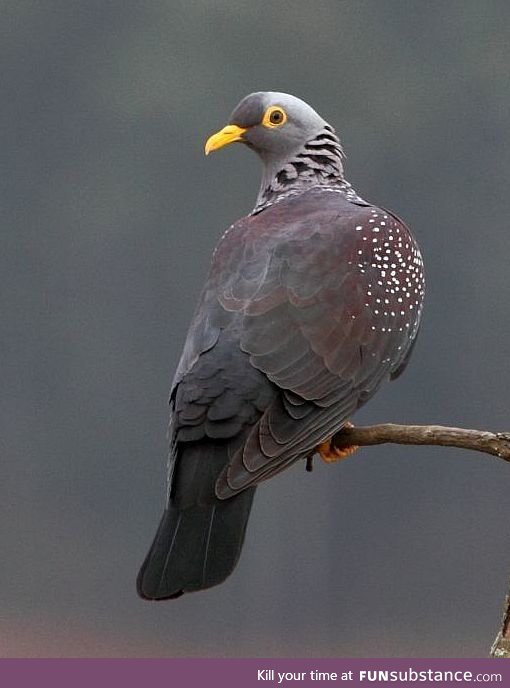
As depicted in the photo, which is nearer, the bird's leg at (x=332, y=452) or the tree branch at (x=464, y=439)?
the tree branch at (x=464, y=439)

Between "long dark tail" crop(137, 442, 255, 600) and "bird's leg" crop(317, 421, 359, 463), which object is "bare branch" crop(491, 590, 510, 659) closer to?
"long dark tail" crop(137, 442, 255, 600)

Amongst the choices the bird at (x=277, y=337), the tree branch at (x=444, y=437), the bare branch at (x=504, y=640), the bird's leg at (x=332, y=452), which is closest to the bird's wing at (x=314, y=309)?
the bird at (x=277, y=337)

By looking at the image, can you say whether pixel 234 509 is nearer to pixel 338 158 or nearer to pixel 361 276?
pixel 361 276

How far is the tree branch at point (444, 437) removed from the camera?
335cm

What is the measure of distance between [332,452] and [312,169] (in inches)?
39.6

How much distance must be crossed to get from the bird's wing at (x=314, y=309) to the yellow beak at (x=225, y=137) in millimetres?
326

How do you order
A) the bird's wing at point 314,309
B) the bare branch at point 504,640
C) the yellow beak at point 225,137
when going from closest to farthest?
1. the bare branch at point 504,640
2. the bird's wing at point 314,309
3. the yellow beak at point 225,137

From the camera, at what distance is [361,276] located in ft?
12.7

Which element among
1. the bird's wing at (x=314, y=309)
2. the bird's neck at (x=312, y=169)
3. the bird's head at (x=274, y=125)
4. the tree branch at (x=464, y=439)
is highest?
the bird's head at (x=274, y=125)

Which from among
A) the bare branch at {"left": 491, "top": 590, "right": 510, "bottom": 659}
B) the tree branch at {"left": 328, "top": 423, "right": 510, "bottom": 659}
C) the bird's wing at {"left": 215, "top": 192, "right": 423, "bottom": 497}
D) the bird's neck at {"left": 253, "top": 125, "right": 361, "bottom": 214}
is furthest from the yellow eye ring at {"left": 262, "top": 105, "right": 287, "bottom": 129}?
the bare branch at {"left": 491, "top": 590, "right": 510, "bottom": 659}

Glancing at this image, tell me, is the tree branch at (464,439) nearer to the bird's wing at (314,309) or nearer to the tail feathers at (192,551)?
the bird's wing at (314,309)

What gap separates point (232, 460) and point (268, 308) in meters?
0.50

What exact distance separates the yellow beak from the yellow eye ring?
0.09 metres

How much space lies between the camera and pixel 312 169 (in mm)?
4309
